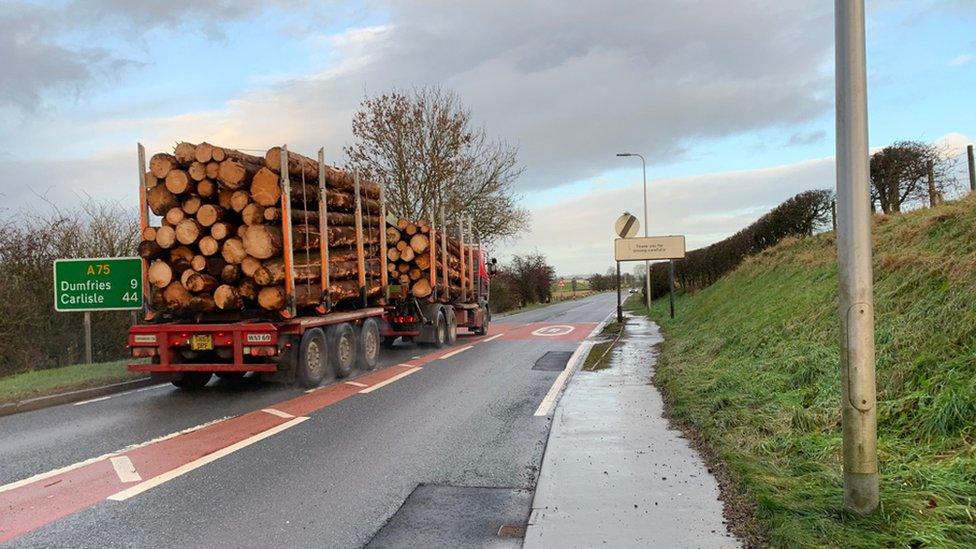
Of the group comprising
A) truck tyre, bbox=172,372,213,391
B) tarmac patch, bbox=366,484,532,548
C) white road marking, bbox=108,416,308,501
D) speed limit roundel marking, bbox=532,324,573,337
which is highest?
truck tyre, bbox=172,372,213,391

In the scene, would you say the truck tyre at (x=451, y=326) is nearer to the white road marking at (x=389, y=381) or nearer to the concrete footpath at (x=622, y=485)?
the white road marking at (x=389, y=381)

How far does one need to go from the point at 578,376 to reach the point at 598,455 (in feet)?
16.4

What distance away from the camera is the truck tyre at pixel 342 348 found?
35.7 ft

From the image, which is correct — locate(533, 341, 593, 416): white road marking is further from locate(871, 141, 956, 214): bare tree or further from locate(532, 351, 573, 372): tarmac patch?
locate(871, 141, 956, 214): bare tree

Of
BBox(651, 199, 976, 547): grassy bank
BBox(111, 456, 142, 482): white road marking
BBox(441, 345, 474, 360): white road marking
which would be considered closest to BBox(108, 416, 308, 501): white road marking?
BBox(111, 456, 142, 482): white road marking

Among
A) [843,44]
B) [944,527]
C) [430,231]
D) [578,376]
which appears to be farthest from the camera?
[430,231]

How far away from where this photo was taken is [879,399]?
539cm

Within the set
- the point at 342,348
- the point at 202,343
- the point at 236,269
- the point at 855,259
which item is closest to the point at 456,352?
the point at 342,348

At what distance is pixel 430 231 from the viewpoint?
16.5 meters

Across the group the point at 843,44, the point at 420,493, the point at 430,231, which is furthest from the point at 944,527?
the point at 430,231

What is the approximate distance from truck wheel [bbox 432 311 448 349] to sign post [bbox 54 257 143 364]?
660 cm

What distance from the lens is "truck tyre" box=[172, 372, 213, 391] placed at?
404 inches

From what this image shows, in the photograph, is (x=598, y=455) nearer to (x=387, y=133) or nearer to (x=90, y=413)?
(x=90, y=413)

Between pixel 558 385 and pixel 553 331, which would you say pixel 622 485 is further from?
pixel 553 331
